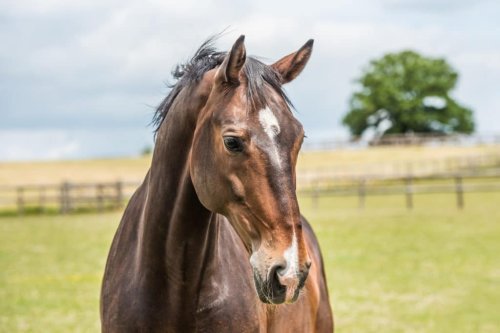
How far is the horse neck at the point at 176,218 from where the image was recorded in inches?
136

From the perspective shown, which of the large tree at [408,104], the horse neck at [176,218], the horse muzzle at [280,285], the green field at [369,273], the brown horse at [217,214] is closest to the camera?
the horse muzzle at [280,285]

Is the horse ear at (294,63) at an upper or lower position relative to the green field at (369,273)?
upper

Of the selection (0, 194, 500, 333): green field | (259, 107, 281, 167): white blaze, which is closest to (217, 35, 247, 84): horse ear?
(259, 107, 281, 167): white blaze

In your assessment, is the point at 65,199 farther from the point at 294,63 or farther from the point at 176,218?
the point at 294,63

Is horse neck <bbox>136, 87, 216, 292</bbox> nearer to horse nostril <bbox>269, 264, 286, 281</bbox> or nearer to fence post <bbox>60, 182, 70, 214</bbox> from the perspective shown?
horse nostril <bbox>269, 264, 286, 281</bbox>

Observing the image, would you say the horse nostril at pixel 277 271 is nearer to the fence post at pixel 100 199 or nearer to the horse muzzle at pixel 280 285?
→ the horse muzzle at pixel 280 285

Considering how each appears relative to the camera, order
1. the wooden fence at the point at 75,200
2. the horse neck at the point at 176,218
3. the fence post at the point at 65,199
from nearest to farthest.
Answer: the horse neck at the point at 176,218, the fence post at the point at 65,199, the wooden fence at the point at 75,200

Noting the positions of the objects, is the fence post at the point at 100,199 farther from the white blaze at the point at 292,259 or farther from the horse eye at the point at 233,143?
the white blaze at the point at 292,259

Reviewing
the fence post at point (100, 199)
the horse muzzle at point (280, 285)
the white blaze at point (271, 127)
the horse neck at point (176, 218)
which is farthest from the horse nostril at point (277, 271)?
the fence post at point (100, 199)

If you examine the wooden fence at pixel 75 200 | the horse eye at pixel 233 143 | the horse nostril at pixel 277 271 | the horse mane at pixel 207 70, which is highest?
the horse mane at pixel 207 70

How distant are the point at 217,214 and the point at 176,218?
22cm

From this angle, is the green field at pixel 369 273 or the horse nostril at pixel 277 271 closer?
the horse nostril at pixel 277 271

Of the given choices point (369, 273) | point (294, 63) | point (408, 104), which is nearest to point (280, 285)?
point (294, 63)

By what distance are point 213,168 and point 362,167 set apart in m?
55.9
